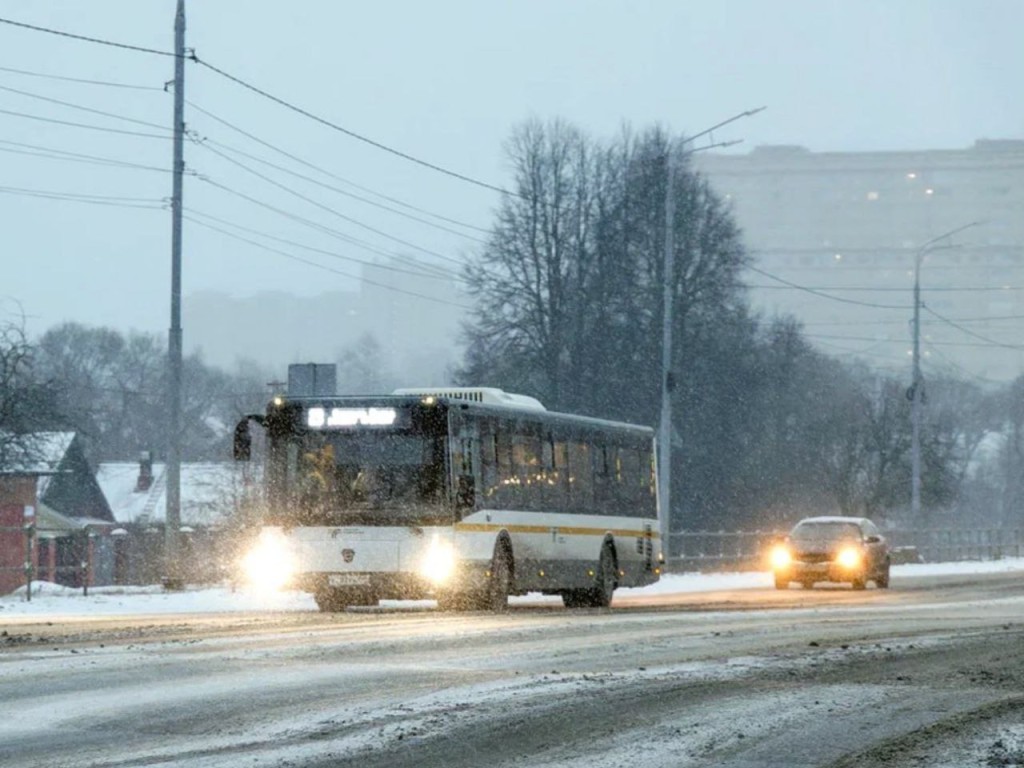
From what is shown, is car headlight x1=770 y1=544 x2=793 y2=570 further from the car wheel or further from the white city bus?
the white city bus

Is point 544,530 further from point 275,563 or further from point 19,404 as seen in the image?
point 19,404

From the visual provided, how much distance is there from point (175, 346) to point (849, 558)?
45.0ft

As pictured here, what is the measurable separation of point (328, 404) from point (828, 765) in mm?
18747

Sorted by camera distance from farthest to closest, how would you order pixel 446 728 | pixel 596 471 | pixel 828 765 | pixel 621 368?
pixel 621 368 < pixel 596 471 < pixel 446 728 < pixel 828 765

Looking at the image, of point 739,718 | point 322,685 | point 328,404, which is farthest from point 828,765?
point 328,404

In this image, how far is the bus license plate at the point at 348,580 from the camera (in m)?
27.5

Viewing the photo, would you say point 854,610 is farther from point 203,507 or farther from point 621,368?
point 621,368

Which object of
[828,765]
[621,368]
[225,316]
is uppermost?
[225,316]

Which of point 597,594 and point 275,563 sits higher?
point 275,563

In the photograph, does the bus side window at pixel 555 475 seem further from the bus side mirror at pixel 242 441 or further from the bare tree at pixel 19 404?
the bare tree at pixel 19 404

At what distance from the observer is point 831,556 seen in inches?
1626

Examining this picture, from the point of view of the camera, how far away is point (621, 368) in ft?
236

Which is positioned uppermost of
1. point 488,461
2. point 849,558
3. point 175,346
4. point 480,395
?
point 175,346

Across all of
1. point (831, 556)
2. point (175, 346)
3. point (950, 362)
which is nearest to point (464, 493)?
point (175, 346)
